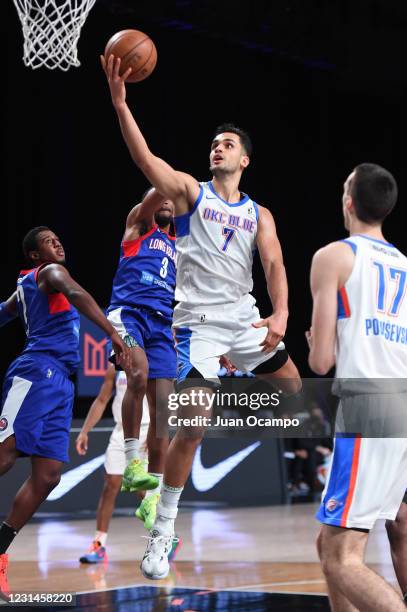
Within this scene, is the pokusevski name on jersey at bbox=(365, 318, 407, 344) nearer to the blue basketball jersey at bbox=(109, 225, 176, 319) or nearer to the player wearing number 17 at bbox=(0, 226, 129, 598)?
the player wearing number 17 at bbox=(0, 226, 129, 598)

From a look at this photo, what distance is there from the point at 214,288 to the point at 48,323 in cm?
119

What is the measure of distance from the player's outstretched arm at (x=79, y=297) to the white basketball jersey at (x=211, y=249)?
430 millimetres

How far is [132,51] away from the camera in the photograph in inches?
204

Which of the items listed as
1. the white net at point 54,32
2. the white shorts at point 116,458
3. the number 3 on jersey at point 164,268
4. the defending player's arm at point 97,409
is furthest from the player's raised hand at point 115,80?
the white shorts at point 116,458

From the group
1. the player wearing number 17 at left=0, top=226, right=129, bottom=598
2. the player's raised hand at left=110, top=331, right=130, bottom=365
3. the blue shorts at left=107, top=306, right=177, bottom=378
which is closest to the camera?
the player's raised hand at left=110, top=331, right=130, bottom=365

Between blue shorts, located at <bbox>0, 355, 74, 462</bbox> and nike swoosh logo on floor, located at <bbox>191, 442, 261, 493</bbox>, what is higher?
blue shorts, located at <bbox>0, 355, 74, 462</bbox>

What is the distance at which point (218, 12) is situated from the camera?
11.7m

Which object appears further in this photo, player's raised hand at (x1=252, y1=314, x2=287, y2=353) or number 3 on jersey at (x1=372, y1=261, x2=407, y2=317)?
player's raised hand at (x1=252, y1=314, x2=287, y2=353)

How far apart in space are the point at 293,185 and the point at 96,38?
4.51 meters

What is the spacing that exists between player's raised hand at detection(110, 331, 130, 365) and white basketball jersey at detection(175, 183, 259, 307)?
42 centimetres

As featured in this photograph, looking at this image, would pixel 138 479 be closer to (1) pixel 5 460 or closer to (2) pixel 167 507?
(2) pixel 167 507

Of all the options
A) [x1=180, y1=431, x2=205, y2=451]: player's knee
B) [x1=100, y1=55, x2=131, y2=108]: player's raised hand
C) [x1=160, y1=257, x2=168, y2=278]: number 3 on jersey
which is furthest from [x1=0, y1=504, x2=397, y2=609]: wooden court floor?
[x1=100, y1=55, x2=131, y2=108]: player's raised hand

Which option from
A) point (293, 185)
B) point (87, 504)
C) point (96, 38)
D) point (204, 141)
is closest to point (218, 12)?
point (96, 38)

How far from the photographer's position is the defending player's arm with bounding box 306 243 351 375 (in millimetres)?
3754
